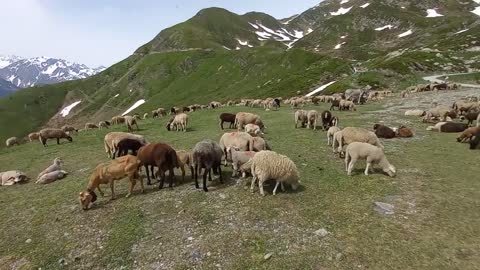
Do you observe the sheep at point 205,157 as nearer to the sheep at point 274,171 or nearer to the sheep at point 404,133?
the sheep at point 274,171

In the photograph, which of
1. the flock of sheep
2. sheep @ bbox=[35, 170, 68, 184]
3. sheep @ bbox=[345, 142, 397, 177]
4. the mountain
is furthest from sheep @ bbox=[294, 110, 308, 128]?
the mountain

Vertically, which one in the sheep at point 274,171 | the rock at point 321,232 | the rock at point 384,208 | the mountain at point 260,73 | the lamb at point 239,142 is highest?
the mountain at point 260,73

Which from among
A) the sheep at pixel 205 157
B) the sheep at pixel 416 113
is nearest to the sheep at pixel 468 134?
the sheep at pixel 416 113

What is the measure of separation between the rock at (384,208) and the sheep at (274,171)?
3.62 metres

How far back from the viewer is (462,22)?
192 metres

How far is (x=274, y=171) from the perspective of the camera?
16625mm

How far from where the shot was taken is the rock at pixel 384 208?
47.5 feet

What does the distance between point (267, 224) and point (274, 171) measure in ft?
10.6

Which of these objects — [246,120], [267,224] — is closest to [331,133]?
[246,120]

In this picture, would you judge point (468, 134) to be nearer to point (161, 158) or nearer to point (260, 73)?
point (161, 158)

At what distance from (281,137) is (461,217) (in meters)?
16.7

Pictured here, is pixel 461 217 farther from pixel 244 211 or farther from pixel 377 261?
pixel 244 211

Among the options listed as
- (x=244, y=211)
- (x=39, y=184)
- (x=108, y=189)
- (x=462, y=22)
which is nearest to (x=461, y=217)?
(x=244, y=211)

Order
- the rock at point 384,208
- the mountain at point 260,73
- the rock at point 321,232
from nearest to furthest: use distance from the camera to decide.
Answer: the rock at point 321,232 → the rock at point 384,208 → the mountain at point 260,73
